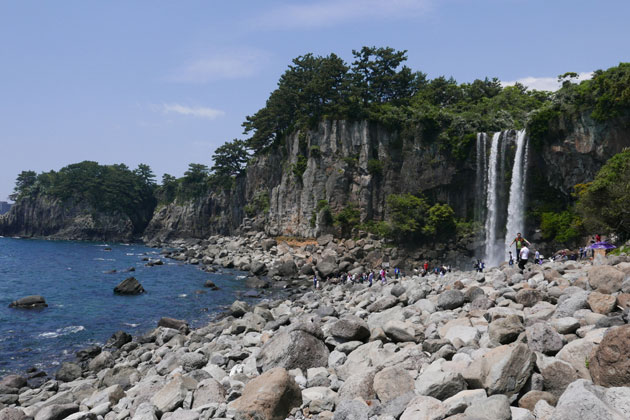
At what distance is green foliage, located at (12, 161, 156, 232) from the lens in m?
112

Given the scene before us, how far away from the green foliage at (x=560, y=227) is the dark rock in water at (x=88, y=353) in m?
44.4

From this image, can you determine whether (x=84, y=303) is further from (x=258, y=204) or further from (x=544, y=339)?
(x=258, y=204)

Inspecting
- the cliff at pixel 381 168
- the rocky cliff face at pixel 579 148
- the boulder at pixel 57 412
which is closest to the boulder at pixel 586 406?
the boulder at pixel 57 412

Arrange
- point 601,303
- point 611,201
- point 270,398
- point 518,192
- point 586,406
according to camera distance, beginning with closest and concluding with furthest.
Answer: point 586,406
point 270,398
point 601,303
point 611,201
point 518,192

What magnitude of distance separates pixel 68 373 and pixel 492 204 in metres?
46.6

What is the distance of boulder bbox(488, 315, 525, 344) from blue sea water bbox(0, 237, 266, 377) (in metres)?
21.6

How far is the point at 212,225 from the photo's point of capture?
9944 centimetres

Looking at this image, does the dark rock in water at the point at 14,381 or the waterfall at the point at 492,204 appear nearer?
the dark rock in water at the point at 14,381

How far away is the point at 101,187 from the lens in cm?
11194

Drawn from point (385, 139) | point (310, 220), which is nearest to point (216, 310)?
point (310, 220)

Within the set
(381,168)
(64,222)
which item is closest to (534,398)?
(381,168)

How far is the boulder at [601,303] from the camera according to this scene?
30.6 ft

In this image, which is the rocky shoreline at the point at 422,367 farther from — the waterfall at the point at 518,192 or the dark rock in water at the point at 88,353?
the waterfall at the point at 518,192

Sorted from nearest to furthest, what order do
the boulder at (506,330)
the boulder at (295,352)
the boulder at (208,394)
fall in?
the boulder at (506,330), the boulder at (208,394), the boulder at (295,352)
